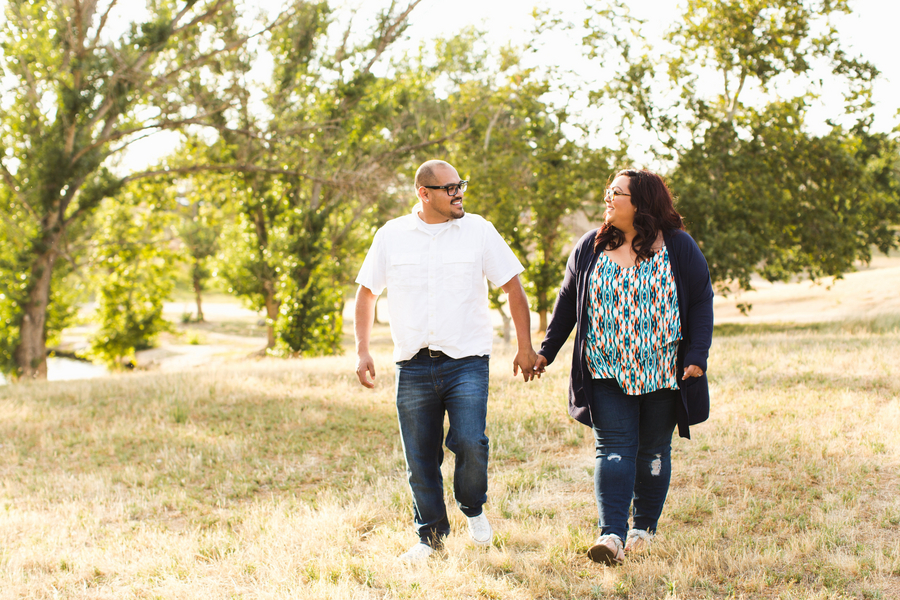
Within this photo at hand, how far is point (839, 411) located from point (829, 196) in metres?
11.6

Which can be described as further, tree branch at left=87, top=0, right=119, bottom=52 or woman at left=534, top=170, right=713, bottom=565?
tree branch at left=87, top=0, right=119, bottom=52

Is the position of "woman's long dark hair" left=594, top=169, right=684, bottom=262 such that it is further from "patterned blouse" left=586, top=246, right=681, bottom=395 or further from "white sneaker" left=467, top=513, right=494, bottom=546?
"white sneaker" left=467, top=513, right=494, bottom=546

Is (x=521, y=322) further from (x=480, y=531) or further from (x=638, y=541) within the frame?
(x=638, y=541)

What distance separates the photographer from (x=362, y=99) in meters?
19.6

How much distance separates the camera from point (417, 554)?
3.93 metres

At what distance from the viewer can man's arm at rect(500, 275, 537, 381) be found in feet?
12.8

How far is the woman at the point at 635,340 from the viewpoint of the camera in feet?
11.9

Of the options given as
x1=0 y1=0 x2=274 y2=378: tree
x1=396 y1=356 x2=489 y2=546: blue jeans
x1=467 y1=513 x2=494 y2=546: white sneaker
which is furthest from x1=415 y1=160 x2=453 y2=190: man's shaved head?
x1=0 y1=0 x2=274 y2=378: tree

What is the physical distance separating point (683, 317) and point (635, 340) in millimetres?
277

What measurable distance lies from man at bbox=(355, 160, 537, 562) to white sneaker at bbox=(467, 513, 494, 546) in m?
0.09

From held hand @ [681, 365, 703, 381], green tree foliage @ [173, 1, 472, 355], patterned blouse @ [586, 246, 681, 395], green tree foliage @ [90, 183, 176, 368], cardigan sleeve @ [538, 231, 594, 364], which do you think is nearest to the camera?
held hand @ [681, 365, 703, 381]

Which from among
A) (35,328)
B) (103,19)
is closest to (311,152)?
(103,19)

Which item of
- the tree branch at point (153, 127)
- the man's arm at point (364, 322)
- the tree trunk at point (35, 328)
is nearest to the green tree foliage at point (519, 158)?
the tree branch at point (153, 127)

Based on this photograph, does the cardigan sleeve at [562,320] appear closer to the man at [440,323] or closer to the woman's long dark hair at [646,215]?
the man at [440,323]
